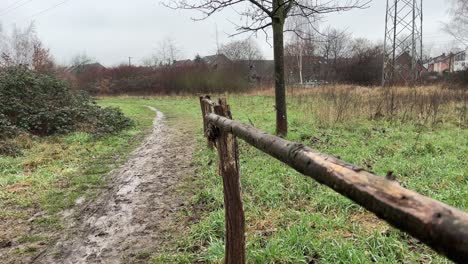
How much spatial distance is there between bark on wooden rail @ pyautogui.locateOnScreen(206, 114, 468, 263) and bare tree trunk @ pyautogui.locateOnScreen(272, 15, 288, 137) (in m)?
7.38

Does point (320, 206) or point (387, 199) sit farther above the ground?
point (387, 199)

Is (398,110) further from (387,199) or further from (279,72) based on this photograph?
(387,199)

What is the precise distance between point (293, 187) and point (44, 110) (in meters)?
9.81

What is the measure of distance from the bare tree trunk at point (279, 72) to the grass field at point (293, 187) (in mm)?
368

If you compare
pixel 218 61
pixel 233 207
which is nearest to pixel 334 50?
pixel 218 61

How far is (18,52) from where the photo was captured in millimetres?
38625

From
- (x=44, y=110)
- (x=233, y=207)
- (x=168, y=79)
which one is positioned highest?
(x=168, y=79)

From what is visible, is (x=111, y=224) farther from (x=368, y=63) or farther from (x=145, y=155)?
(x=368, y=63)

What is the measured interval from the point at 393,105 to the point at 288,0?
226 inches

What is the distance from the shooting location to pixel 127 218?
5016 mm

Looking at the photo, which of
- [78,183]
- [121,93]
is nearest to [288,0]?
[78,183]

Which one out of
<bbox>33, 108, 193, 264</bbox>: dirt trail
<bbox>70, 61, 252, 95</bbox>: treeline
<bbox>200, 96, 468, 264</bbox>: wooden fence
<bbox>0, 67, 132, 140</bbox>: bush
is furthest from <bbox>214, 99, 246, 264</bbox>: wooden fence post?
<bbox>70, 61, 252, 95</bbox>: treeline

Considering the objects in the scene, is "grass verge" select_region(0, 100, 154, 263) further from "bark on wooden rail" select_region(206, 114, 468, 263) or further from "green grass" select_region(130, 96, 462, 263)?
"bark on wooden rail" select_region(206, 114, 468, 263)

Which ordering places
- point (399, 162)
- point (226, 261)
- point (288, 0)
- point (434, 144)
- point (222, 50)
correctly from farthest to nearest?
point (222, 50) < point (288, 0) < point (434, 144) < point (399, 162) < point (226, 261)
